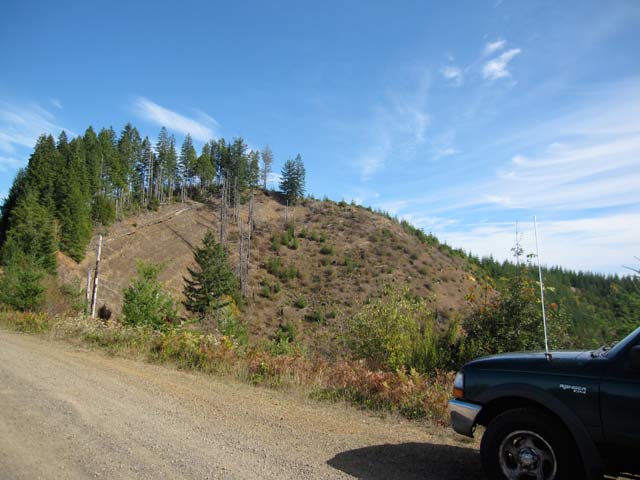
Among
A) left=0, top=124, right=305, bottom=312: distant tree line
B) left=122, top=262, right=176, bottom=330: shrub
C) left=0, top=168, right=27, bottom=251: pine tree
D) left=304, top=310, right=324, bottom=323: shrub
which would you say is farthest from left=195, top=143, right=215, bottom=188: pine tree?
left=122, top=262, right=176, bottom=330: shrub

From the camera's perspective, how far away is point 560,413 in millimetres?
3252

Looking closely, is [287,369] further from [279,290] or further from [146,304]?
[279,290]

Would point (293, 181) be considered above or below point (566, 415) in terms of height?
above

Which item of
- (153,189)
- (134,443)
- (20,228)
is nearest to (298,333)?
(20,228)

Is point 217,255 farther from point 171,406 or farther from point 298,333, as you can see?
point 171,406

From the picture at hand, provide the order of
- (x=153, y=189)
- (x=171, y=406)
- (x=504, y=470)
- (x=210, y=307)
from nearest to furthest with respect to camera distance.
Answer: (x=504, y=470), (x=171, y=406), (x=210, y=307), (x=153, y=189)

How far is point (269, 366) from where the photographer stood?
27.0ft

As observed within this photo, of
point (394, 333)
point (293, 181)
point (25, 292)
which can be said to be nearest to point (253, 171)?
point (293, 181)

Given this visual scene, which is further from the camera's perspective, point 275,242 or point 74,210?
point 275,242

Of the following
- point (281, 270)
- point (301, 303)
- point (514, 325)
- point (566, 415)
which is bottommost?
point (566, 415)

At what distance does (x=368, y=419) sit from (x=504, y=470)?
2631 mm

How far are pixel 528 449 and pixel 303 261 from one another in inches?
2369

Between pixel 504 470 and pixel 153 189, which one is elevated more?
pixel 153 189

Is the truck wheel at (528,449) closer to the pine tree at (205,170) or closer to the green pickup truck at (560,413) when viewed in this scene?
the green pickup truck at (560,413)
